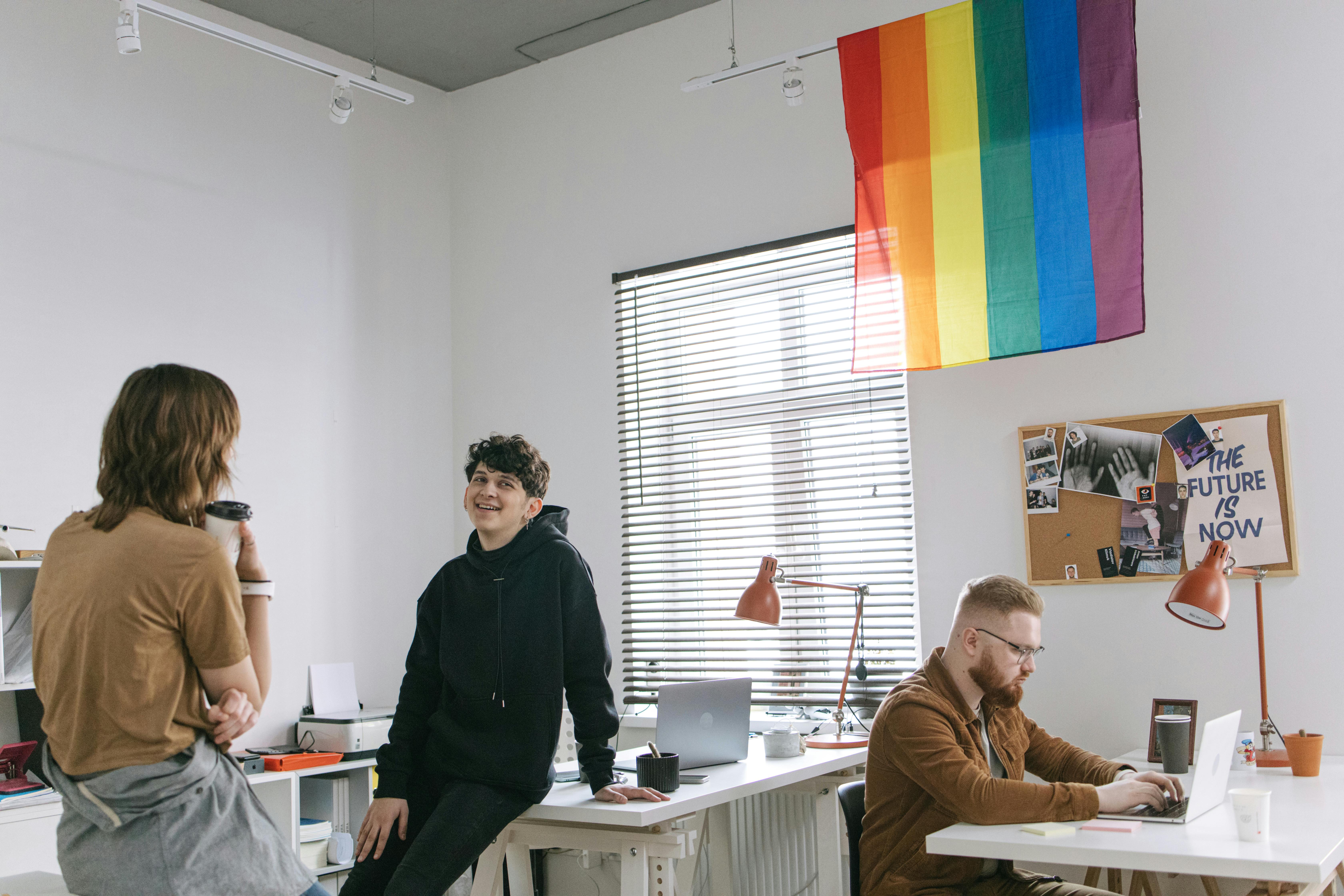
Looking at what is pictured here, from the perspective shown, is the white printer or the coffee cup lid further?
the white printer

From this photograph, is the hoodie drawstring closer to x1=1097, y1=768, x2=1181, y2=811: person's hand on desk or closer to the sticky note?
the sticky note

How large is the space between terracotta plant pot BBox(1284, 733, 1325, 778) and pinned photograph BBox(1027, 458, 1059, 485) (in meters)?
1.05

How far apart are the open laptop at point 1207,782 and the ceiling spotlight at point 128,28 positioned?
3109 millimetres

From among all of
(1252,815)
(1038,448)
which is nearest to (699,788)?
(1252,815)

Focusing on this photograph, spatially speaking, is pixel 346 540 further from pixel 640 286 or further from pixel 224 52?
pixel 224 52

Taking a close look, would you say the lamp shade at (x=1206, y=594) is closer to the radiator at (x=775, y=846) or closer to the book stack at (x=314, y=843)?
the radiator at (x=775, y=846)

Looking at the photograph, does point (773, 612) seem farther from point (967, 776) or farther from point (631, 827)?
point (967, 776)

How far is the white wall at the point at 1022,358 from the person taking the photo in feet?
10.7

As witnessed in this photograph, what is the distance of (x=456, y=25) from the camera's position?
4.61 m

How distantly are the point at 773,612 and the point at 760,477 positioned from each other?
774 millimetres

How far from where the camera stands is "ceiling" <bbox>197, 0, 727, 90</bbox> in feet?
14.5

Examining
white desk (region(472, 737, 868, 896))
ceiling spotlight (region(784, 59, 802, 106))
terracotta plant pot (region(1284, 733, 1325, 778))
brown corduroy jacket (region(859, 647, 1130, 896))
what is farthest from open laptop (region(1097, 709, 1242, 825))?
ceiling spotlight (region(784, 59, 802, 106))

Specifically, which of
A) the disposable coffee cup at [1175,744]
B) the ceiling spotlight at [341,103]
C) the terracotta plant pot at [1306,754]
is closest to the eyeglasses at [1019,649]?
the disposable coffee cup at [1175,744]

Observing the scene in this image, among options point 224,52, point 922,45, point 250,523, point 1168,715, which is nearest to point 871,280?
point 922,45
